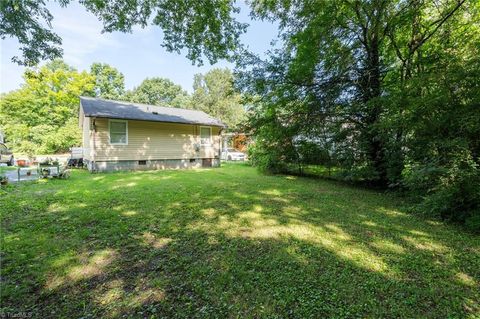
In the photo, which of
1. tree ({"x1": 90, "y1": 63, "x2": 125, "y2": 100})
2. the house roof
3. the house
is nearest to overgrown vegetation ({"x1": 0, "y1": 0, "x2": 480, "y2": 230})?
the house roof

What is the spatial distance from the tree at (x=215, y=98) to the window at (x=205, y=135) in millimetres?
20701

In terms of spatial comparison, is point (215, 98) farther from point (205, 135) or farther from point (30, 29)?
point (30, 29)

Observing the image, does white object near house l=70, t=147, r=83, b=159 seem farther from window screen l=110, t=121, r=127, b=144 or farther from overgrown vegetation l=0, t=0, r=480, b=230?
overgrown vegetation l=0, t=0, r=480, b=230

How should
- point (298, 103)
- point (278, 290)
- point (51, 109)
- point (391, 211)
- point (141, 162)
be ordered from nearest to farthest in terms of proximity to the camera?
point (278, 290) → point (391, 211) → point (298, 103) → point (141, 162) → point (51, 109)

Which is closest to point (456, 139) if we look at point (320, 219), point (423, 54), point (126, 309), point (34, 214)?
point (320, 219)

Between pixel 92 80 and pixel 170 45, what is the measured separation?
24.3m

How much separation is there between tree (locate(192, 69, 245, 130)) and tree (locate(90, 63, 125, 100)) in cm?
1141

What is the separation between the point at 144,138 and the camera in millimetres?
12625

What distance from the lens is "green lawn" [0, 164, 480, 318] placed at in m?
2.04

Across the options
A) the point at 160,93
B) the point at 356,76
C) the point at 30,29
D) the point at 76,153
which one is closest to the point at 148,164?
the point at 76,153

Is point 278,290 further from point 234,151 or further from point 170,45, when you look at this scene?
point 234,151

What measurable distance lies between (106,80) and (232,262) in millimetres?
36446

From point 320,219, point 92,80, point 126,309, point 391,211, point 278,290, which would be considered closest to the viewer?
point 126,309

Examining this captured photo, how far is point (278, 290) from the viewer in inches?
88.3
